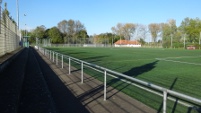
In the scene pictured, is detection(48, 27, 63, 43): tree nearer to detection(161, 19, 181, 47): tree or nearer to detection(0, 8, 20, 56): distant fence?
detection(161, 19, 181, 47): tree

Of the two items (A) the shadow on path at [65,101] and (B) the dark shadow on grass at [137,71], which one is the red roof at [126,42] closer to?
(B) the dark shadow on grass at [137,71]

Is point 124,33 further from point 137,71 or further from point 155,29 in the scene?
point 137,71

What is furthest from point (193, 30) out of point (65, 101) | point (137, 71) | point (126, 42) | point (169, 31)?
point (65, 101)

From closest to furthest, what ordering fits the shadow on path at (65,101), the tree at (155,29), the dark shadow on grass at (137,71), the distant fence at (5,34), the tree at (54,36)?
the shadow on path at (65,101) → the dark shadow on grass at (137,71) → the distant fence at (5,34) → the tree at (54,36) → the tree at (155,29)

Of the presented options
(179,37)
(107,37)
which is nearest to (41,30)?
(107,37)

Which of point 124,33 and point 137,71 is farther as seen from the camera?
point 124,33

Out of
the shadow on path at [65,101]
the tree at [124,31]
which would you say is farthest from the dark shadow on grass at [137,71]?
the tree at [124,31]

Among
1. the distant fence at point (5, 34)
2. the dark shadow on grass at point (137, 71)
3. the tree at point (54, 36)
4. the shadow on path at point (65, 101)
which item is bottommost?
the shadow on path at point (65, 101)

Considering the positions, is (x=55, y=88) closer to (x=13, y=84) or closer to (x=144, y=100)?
(x=13, y=84)

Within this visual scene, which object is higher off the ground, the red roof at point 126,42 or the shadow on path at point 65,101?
the red roof at point 126,42

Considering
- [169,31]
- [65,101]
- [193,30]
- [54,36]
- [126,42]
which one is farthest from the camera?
[126,42]

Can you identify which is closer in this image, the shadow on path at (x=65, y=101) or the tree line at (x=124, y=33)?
the shadow on path at (x=65, y=101)

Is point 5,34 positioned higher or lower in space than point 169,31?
lower

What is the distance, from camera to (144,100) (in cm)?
650
